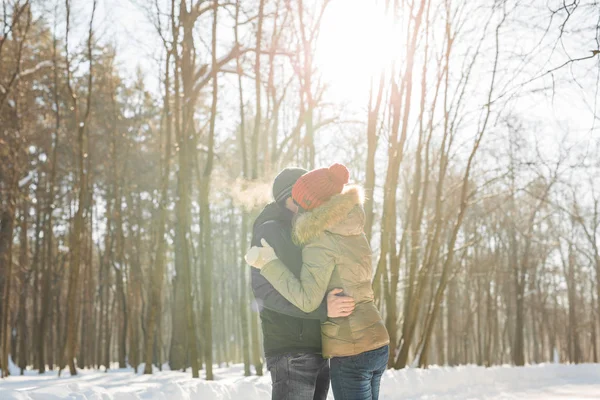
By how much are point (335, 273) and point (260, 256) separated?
1.27 feet

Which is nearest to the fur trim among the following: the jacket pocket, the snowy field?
the jacket pocket

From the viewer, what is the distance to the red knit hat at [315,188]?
3029 millimetres

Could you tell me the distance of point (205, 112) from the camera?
22.9 metres

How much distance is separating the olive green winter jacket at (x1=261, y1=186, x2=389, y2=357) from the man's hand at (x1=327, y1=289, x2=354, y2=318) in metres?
0.04

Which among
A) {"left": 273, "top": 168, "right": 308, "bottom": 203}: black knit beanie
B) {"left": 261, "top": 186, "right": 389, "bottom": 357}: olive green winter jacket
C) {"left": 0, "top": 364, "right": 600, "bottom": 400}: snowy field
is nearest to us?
{"left": 261, "top": 186, "right": 389, "bottom": 357}: olive green winter jacket

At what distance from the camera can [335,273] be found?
9.93 ft

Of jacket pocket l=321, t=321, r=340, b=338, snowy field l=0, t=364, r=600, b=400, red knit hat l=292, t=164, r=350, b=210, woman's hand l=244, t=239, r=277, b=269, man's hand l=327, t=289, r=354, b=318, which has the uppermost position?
red knit hat l=292, t=164, r=350, b=210

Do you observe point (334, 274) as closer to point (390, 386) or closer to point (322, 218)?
point (322, 218)

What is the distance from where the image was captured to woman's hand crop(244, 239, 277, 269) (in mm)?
2994

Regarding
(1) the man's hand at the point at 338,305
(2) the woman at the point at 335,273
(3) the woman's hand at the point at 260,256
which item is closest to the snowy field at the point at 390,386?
(3) the woman's hand at the point at 260,256

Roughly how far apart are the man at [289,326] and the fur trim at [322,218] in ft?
0.42

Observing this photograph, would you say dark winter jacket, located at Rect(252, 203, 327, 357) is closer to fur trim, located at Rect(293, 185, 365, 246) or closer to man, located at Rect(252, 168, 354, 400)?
man, located at Rect(252, 168, 354, 400)

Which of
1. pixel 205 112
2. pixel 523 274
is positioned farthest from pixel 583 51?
pixel 523 274

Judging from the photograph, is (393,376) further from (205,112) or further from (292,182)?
(205,112)
